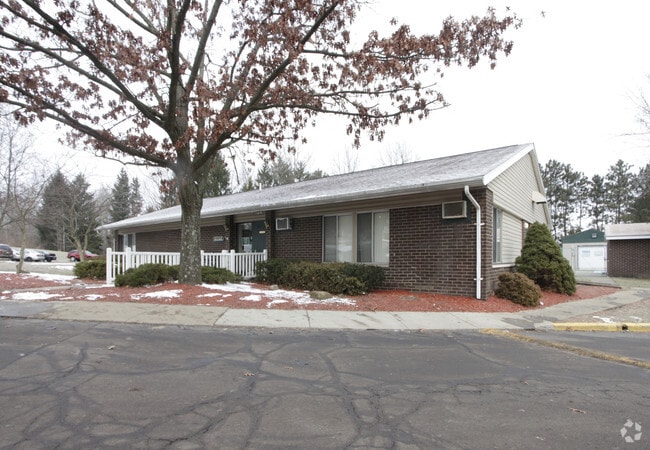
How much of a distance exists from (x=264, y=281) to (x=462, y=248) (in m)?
6.60

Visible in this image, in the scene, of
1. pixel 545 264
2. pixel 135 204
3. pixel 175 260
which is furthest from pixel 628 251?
pixel 135 204

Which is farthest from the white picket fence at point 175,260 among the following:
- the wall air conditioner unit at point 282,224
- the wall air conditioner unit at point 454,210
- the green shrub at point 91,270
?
the wall air conditioner unit at point 454,210

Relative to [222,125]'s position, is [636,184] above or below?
above

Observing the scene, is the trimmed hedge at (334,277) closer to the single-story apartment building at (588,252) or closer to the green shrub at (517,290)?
the green shrub at (517,290)

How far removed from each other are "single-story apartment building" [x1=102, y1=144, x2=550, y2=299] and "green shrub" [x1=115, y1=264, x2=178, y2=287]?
12.3 feet

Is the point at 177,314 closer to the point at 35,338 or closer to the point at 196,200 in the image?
the point at 35,338

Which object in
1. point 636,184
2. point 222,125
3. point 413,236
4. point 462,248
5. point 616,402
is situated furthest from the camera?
point 636,184

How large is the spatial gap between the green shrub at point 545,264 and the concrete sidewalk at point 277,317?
3199mm

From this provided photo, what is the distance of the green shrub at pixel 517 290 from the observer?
1023 cm

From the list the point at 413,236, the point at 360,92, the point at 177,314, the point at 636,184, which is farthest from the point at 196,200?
the point at 636,184

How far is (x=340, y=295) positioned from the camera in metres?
10.6

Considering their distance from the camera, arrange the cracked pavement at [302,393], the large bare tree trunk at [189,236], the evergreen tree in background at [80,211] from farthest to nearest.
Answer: the evergreen tree in background at [80,211] → the large bare tree trunk at [189,236] → the cracked pavement at [302,393]

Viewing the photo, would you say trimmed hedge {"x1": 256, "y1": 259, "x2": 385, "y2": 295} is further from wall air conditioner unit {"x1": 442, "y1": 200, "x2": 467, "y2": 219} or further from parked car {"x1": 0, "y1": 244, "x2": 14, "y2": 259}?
parked car {"x1": 0, "y1": 244, "x2": 14, "y2": 259}

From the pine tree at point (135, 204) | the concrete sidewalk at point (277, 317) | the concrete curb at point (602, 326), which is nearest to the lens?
the concrete sidewalk at point (277, 317)
